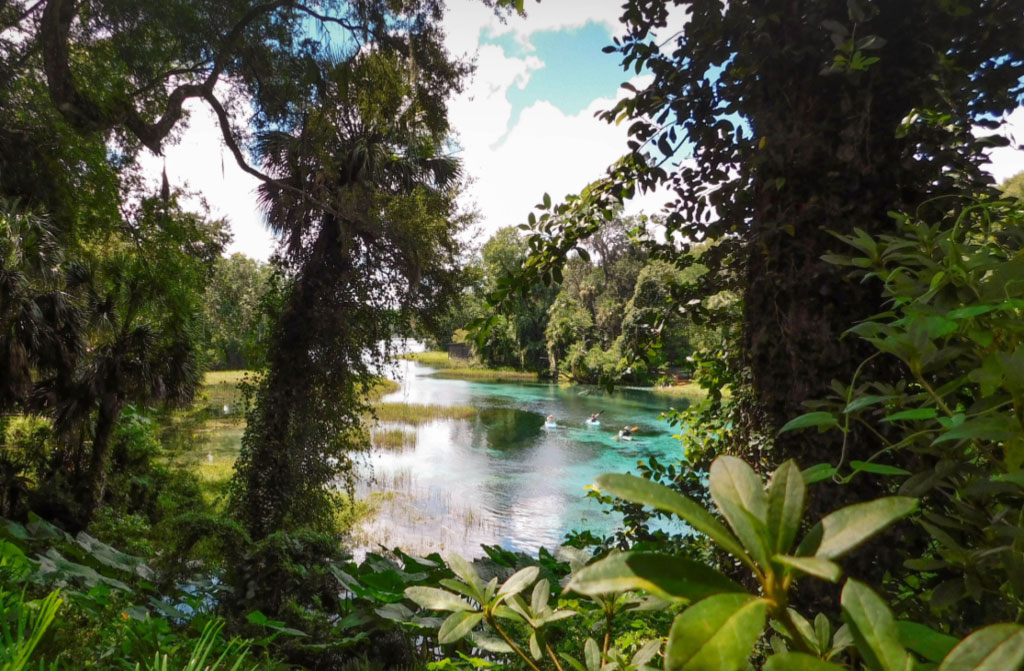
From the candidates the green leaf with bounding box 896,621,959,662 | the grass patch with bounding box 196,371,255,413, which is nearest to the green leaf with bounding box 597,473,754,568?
the green leaf with bounding box 896,621,959,662

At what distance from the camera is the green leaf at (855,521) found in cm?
25

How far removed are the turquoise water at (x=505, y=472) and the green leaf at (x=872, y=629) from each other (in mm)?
1800

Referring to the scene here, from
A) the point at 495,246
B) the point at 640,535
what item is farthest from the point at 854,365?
the point at 495,246

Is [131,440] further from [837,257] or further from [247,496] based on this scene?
[837,257]

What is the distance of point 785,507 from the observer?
27 centimetres

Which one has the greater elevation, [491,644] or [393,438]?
[491,644]

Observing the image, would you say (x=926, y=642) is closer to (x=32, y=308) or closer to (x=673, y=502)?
(x=673, y=502)

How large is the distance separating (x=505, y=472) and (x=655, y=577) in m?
11.2

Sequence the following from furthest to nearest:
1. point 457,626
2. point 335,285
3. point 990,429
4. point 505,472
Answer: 1. point 505,472
2. point 335,285
3. point 457,626
4. point 990,429

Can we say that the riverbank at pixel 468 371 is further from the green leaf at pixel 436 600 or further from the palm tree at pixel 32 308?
the green leaf at pixel 436 600

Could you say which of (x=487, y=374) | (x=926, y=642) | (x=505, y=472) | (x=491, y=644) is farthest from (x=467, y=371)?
(x=926, y=642)

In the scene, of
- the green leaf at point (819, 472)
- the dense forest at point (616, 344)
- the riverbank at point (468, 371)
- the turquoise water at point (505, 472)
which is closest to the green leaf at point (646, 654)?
the dense forest at point (616, 344)

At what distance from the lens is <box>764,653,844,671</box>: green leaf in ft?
0.75

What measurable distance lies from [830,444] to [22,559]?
2574 mm
